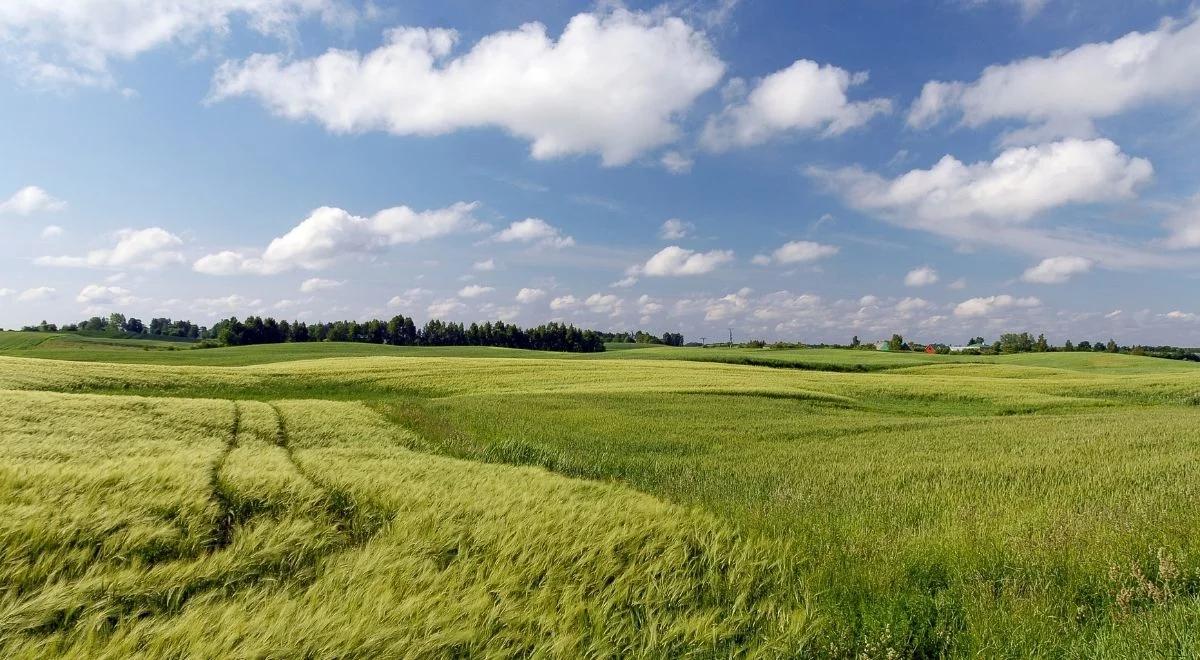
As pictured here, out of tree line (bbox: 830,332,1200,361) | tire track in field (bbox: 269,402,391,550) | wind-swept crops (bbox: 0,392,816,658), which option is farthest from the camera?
tree line (bbox: 830,332,1200,361)

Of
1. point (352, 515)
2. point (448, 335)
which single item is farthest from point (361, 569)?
point (448, 335)

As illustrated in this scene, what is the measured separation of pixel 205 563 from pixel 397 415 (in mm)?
13588

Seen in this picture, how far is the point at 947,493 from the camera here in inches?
322

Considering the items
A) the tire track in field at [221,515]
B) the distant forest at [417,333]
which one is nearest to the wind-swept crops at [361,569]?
the tire track in field at [221,515]

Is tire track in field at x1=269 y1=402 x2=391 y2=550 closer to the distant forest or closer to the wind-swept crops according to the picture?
the wind-swept crops

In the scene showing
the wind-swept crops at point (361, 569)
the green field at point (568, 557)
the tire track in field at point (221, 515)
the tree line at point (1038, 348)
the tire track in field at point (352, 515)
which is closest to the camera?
the wind-swept crops at point (361, 569)

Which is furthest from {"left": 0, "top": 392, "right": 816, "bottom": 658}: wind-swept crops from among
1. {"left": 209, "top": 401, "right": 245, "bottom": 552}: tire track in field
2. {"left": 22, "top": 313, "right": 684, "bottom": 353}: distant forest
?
{"left": 22, "top": 313, "right": 684, "bottom": 353}: distant forest

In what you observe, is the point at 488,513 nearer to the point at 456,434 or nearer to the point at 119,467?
the point at 119,467

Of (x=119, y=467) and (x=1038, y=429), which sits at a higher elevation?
(x=119, y=467)

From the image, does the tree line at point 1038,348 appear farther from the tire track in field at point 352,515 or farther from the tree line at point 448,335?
the tire track in field at point 352,515

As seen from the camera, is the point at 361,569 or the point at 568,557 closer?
the point at 361,569

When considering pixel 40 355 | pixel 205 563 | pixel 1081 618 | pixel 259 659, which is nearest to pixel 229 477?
pixel 205 563

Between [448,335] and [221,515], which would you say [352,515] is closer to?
[221,515]

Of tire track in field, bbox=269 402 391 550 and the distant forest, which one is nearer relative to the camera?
tire track in field, bbox=269 402 391 550
